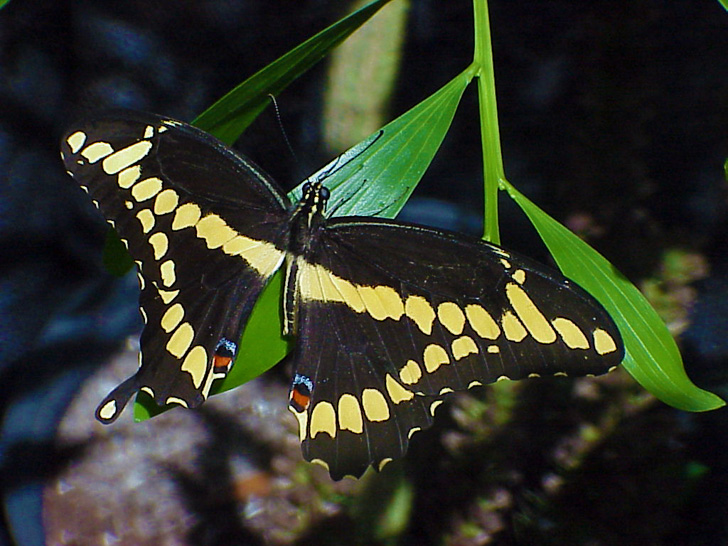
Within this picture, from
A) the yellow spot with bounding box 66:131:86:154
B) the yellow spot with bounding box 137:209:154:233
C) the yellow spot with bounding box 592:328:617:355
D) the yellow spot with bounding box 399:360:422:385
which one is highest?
the yellow spot with bounding box 592:328:617:355

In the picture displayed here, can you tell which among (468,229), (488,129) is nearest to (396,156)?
(488,129)

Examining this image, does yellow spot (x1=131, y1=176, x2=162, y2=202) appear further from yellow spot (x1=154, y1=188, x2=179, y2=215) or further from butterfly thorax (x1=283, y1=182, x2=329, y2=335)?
butterfly thorax (x1=283, y1=182, x2=329, y2=335)

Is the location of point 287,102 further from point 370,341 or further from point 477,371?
point 477,371

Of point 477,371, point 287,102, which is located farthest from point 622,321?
point 287,102

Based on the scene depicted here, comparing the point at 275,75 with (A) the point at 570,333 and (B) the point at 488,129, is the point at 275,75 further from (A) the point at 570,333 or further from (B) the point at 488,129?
(A) the point at 570,333

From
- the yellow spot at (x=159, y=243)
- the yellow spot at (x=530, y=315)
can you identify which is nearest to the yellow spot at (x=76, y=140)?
the yellow spot at (x=159, y=243)

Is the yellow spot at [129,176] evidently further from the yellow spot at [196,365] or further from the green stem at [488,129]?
the green stem at [488,129]

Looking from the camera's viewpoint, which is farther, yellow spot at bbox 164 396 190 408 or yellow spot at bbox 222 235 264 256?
yellow spot at bbox 222 235 264 256

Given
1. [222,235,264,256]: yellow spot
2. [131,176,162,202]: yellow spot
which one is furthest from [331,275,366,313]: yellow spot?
[131,176,162,202]: yellow spot
